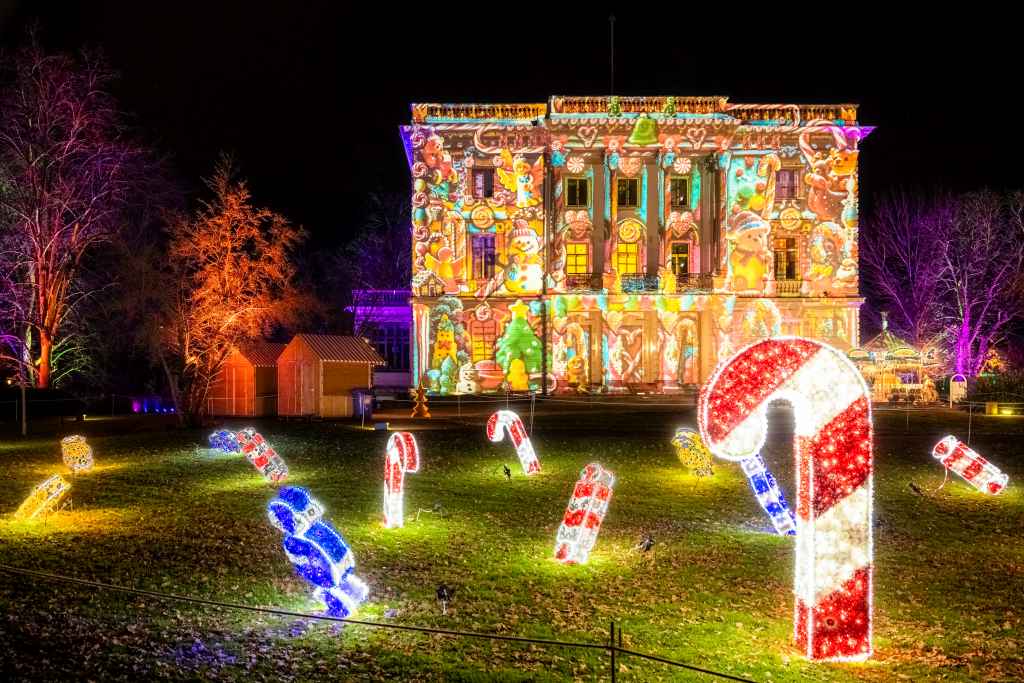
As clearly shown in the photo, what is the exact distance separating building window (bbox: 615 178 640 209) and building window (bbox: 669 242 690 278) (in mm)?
2935

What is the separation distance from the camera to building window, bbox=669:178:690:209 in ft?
125

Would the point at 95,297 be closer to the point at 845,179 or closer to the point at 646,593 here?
the point at 646,593

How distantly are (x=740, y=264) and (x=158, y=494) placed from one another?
3136 cm

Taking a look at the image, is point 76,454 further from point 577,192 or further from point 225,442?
point 577,192

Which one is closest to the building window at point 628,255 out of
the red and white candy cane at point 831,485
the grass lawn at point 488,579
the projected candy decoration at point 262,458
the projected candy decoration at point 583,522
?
the grass lawn at point 488,579

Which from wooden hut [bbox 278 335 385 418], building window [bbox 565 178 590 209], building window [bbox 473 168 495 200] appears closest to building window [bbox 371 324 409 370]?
building window [bbox 473 168 495 200]

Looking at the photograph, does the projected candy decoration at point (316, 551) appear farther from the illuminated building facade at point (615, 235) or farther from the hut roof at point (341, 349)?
the illuminated building facade at point (615, 235)

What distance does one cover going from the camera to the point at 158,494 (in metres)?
13.1

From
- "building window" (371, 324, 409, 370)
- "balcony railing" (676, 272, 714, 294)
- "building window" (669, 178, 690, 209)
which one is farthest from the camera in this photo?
"building window" (371, 324, 409, 370)

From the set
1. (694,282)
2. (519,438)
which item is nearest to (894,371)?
(694,282)

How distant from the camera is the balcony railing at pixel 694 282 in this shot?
37.3 meters

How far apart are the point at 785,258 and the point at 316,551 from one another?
118ft

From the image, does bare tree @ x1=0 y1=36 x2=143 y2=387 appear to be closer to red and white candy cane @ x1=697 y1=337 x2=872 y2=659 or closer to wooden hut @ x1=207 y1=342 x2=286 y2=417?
wooden hut @ x1=207 y1=342 x2=286 y2=417

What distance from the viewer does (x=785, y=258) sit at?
A: 3872cm
